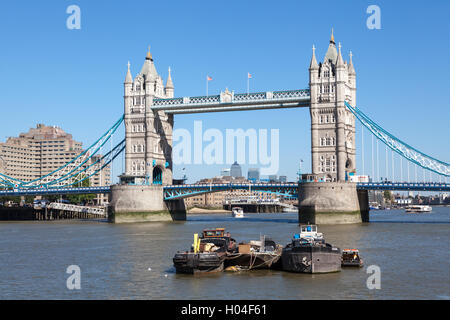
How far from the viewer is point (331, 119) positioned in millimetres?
90188

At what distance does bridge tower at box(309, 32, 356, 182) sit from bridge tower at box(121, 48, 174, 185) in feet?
90.6

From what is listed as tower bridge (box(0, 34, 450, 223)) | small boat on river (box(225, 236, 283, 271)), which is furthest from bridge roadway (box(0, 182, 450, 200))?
small boat on river (box(225, 236, 283, 271))

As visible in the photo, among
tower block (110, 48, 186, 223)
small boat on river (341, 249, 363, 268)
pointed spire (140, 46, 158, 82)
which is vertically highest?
pointed spire (140, 46, 158, 82)

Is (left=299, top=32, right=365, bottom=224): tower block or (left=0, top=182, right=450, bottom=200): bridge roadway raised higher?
(left=299, top=32, right=365, bottom=224): tower block

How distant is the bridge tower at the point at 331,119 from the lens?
8906 centimetres

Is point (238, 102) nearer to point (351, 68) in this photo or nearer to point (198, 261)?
point (351, 68)

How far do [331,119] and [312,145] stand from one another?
471cm

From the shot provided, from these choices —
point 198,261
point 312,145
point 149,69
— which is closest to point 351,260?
point 198,261

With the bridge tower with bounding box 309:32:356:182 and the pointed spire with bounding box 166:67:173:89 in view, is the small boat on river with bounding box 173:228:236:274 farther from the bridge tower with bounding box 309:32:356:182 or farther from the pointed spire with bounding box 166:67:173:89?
the pointed spire with bounding box 166:67:173:89

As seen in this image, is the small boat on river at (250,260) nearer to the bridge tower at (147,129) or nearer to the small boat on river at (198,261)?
the small boat on river at (198,261)

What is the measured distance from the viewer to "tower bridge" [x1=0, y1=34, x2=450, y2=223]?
268 feet

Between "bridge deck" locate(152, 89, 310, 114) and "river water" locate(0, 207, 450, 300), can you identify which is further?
"bridge deck" locate(152, 89, 310, 114)
